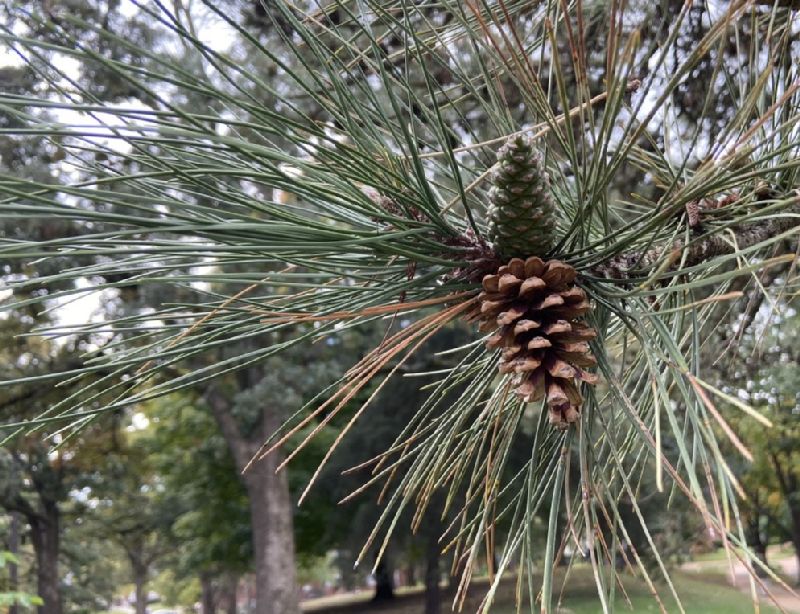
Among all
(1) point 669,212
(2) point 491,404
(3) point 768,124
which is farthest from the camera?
(3) point 768,124

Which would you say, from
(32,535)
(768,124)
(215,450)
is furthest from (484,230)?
(32,535)

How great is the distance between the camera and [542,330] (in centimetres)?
73

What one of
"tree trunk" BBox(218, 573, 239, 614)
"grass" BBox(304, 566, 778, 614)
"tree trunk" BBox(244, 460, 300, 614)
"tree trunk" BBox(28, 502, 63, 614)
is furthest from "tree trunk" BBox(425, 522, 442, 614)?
"tree trunk" BBox(218, 573, 239, 614)

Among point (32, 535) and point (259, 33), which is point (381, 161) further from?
point (32, 535)

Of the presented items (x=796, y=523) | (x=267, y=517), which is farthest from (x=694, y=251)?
(x=796, y=523)

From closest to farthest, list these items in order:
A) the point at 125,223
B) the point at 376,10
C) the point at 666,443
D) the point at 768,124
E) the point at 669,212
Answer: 1. the point at 125,223
2. the point at 669,212
3. the point at 376,10
4. the point at 768,124
5. the point at 666,443

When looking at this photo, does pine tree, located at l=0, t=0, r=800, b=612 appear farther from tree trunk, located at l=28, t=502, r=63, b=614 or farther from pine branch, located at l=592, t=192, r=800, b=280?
tree trunk, located at l=28, t=502, r=63, b=614

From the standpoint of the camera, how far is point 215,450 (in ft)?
34.0

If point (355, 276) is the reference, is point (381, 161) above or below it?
above

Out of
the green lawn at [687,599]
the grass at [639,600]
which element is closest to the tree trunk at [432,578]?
the grass at [639,600]

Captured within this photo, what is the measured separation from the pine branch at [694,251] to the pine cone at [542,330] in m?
0.12

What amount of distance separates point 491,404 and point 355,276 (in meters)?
0.33

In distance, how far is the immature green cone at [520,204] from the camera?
668mm

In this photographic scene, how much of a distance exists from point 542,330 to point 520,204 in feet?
0.44
